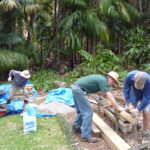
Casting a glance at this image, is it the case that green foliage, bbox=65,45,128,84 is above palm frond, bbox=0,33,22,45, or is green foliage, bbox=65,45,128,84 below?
below

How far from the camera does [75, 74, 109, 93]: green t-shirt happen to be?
406 centimetres

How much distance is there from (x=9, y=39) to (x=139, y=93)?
745cm

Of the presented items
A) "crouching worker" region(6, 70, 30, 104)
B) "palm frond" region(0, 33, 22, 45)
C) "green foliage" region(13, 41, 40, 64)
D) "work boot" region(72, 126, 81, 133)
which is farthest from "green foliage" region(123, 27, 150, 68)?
"work boot" region(72, 126, 81, 133)

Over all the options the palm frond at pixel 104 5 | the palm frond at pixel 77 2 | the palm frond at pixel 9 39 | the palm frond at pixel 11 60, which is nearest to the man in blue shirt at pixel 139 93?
the palm frond at pixel 11 60

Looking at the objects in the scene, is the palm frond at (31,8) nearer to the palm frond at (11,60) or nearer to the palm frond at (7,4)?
the palm frond at (7,4)

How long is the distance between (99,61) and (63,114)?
15.2 feet

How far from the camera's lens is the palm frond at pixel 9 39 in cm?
1009

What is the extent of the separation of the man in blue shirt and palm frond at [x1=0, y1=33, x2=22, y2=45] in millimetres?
7170

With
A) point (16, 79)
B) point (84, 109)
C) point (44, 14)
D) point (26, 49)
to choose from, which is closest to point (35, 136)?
point (84, 109)

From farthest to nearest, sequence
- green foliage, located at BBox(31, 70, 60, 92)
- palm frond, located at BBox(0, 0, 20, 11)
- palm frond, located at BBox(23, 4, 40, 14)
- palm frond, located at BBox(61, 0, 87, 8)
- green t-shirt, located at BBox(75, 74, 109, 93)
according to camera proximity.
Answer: palm frond, located at BBox(61, 0, 87, 8)
palm frond, located at BBox(23, 4, 40, 14)
palm frond, located at BBox(0, 0, 20, 11)
green foliage, located at BBox(31, 70, 60, 92)
green t-shirt, located at BBox(75, 74, 109, 93)

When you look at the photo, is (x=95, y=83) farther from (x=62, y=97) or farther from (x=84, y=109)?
(x=62, y=97)

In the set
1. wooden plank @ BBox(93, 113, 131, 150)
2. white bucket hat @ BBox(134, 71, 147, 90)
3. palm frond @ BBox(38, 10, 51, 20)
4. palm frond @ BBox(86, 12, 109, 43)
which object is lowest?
wooden plank @ BBox(93, 113, 131, 150)

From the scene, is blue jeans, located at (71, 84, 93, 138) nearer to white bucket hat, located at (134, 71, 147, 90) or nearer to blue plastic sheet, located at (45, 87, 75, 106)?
white bucket hat, located at (134, 71, 147, 90)

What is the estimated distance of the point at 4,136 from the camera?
4.89m
